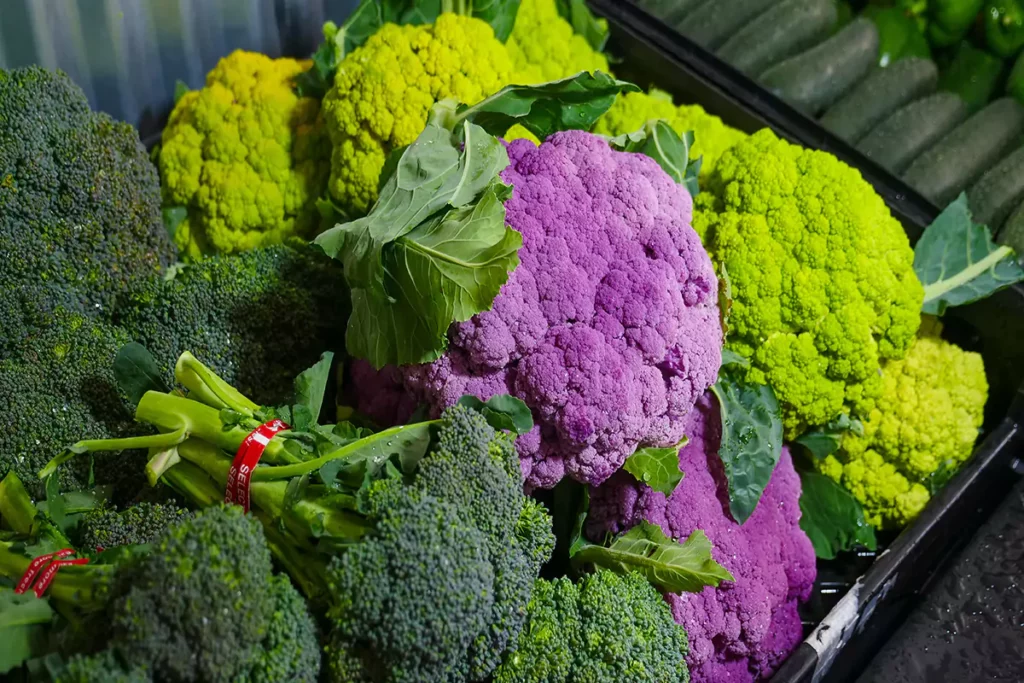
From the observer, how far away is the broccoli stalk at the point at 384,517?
742mm

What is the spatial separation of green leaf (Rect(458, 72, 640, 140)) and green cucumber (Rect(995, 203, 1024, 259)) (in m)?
0.79

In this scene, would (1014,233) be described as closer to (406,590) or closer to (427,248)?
(427,248)

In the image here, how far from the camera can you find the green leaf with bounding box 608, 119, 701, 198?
4.17 feet

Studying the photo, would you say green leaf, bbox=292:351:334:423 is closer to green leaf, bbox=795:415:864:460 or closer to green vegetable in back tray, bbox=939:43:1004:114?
green leaf, bbox=795:415:864:460

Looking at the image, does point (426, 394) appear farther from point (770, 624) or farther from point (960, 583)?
point (960, 583)

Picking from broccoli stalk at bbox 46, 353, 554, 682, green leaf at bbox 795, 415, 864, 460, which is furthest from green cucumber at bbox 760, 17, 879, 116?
broccoli stalk at bbox 46, 353, 554, 682

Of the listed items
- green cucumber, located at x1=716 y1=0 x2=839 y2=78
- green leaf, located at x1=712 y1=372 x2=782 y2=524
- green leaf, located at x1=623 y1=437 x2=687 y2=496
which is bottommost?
green leaf, located at x1=712 y1=372 x2=782 y2=524

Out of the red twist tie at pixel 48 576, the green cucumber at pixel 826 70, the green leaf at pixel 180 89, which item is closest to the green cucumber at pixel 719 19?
the green cucumber at pixel 826 70

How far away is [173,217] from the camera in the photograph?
1301mm

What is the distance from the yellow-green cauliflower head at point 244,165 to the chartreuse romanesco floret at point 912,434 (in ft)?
3.37

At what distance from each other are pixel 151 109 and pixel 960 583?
1619 millimetres

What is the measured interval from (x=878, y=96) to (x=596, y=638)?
1340 millimetres

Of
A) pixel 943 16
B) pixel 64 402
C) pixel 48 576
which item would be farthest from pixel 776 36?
pixel 48 576

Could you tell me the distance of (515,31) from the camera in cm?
142
